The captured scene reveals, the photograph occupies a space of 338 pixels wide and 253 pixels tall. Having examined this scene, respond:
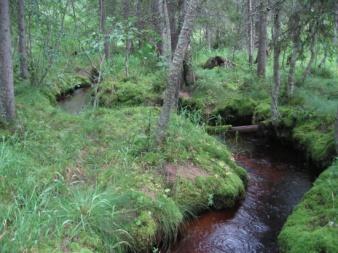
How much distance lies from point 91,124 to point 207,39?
19133 mm

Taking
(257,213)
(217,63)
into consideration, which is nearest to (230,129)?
(257,213)

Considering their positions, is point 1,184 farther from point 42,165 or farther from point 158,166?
point 158,166

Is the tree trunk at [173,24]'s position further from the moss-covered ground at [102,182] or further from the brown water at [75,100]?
the moss-covered ground at [102,182]

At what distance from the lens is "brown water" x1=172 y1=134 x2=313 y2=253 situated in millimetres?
6801

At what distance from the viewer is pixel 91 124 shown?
912cm

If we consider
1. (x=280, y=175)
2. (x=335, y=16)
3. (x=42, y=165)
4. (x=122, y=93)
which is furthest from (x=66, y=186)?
(x=122, y=93)

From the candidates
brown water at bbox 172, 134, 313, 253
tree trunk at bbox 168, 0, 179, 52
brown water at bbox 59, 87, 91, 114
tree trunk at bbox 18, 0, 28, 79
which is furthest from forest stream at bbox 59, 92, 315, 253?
tree trunk at bbox 18, 0, 28, 79

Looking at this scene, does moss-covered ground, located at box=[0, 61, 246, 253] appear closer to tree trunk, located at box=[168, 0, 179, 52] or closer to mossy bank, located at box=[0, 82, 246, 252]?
mossy bank, located at box=[0, 82, 246, 252]

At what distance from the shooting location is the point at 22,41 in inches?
520

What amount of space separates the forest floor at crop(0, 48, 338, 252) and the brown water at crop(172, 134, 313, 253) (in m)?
0.30

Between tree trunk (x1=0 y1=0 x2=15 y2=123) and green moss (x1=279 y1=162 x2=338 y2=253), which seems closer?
green moss (x1=279 y1=162 x2=338 y2=253)

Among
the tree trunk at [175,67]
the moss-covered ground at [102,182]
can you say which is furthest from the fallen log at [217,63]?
the tree trunk at [175,67]

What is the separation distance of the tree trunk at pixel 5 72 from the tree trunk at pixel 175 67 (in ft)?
9.69

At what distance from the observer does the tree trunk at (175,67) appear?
24.3ft
